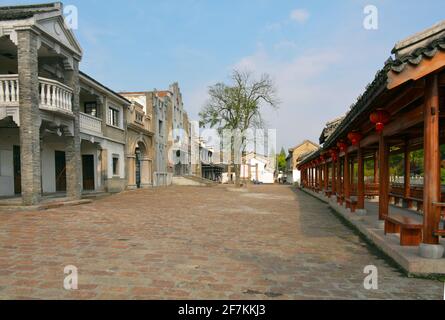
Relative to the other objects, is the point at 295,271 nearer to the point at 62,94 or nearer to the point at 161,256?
the point at 161,256

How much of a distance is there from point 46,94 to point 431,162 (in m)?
12.4

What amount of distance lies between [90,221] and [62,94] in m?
6.24

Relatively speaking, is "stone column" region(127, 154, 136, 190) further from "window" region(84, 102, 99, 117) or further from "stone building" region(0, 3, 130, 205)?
"window" region(84, 102, 99, 117)

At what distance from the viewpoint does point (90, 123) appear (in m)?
17.2

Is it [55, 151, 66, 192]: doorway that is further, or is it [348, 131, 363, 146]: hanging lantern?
[55, 151, 66, 192]: doorway

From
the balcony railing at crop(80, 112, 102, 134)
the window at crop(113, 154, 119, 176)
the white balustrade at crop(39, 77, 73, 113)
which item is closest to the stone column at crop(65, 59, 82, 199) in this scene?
the white balustrade at crop(39, 77, 73, 113)

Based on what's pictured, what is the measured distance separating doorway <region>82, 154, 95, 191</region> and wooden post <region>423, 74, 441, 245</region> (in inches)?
710

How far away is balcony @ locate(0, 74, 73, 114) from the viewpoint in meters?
11.3

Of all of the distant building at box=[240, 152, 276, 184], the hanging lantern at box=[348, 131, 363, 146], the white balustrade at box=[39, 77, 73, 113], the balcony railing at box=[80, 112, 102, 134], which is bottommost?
the distant building at box=[240, 152, 276, 184]

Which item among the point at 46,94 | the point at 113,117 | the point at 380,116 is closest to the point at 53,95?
the point at 46,94

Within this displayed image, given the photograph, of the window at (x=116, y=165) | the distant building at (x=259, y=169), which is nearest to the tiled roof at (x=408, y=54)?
the window at (x=116, y=165)

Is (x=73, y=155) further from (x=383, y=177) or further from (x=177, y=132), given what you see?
(x=177, y=132)

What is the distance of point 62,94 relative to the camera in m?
12.7
